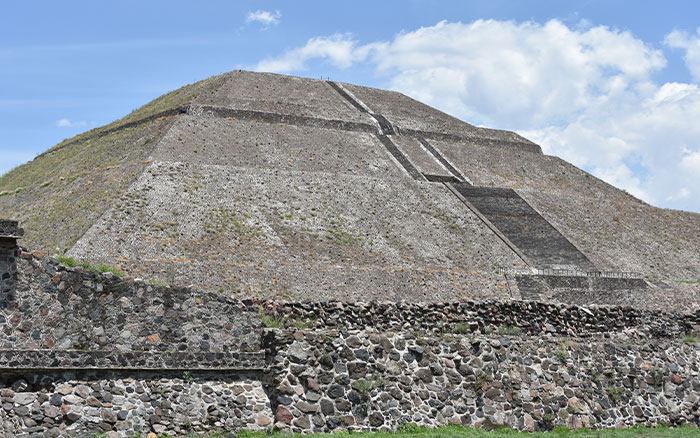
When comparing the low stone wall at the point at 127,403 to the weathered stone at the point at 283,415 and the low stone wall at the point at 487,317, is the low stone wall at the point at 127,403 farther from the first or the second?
the low stone wall at the point at 487,317

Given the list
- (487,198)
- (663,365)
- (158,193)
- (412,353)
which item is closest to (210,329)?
(412,353)

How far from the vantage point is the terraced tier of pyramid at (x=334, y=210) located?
34.9 m

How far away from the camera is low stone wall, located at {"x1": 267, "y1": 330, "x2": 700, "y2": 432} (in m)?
15.8

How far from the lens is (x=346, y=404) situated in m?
15.9

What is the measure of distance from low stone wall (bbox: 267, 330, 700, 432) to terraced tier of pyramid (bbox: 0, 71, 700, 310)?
1470 centimetres

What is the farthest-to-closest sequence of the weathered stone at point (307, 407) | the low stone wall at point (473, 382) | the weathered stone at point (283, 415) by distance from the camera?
the low stone wall at point (473, 382) → the weathered stone at point (307, 407) → the weathered stone at point (283, 415)

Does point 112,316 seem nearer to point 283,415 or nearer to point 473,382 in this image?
point 283,415

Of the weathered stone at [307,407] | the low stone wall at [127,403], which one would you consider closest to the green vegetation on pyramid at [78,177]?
the low stone wall at [127,403]

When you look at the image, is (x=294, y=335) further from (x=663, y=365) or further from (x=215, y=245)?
(x=215, y=245)

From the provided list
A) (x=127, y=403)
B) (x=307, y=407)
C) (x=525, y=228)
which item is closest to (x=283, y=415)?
(x=307, y=407)

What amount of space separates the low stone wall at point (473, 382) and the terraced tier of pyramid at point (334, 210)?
48.2ft

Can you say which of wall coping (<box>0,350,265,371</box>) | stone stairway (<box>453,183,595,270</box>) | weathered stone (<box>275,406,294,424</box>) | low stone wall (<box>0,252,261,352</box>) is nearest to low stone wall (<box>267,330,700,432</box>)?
weathered stone (<box>275,406,294,424</box>)

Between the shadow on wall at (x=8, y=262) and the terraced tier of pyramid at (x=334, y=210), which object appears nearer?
the shadow on wall at (x=8, y=262)

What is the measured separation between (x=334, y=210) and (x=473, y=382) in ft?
86.1
